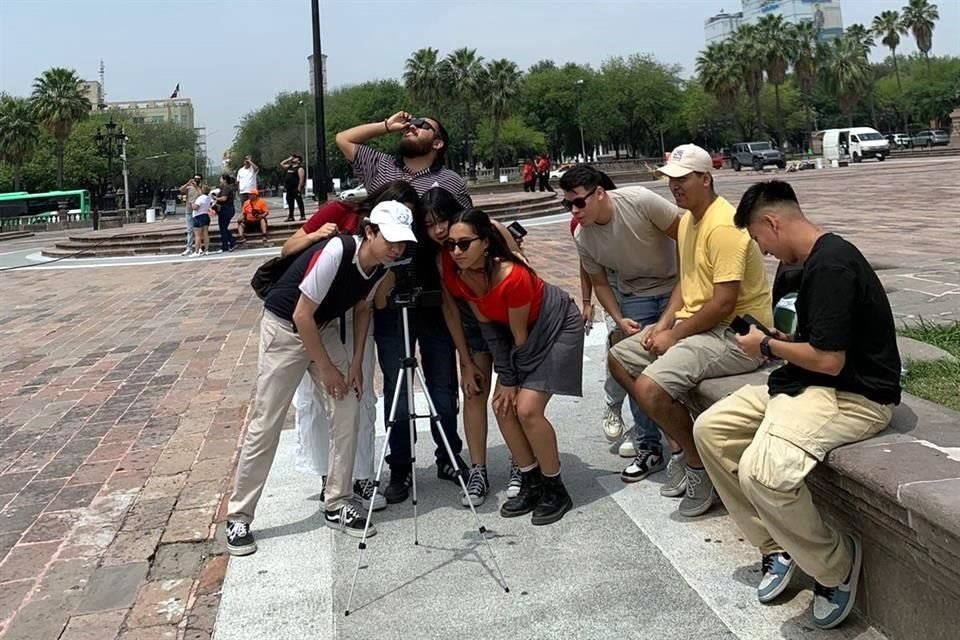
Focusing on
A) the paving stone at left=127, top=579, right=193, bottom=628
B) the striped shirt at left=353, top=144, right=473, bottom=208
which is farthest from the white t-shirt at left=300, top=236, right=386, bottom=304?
the paving stone at left=127, top=579, right=193, bottom=628

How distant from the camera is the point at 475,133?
75312 mm

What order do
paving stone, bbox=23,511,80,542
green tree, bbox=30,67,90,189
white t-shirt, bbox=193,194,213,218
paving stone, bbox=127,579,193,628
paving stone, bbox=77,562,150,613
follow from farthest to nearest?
green tree, bbox=30,67,90,189, white t-shirt, bbox=193,194,213,218, paving stone, bbox=23,511,80,542, paving stone, bbox=77,562,150,613, paving stone, bbox=127,579,193,628

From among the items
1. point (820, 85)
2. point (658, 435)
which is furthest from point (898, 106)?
point (658, 435)

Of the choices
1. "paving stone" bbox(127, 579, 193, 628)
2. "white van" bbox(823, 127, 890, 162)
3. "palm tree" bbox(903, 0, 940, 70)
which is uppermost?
"palm tree" bbox(903, 0, 940, 70)

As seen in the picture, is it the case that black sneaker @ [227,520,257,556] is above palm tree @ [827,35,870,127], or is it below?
below

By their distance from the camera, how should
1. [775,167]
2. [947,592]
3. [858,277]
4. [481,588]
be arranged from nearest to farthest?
1. [947,592]
2. [858,277]
3. [481,588]
4. [775,167]

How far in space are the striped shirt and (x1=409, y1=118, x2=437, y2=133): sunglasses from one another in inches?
7.8

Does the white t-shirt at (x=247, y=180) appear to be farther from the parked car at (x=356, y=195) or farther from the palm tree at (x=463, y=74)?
the palm tree at (x=463, y=74)

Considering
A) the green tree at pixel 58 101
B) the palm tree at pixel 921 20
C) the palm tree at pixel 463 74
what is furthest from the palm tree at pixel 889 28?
the green tree at pixel 58 101

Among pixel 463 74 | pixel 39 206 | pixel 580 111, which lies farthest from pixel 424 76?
pixel 39 206

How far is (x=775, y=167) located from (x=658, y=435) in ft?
144

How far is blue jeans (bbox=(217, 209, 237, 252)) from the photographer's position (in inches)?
710

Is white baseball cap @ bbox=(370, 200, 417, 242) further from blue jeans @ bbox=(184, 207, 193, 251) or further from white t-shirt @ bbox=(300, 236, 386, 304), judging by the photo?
blue jeans @ bbox=(184, 207, 193, 251)

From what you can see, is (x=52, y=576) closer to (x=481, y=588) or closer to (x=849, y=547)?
(x=481, y=588)
